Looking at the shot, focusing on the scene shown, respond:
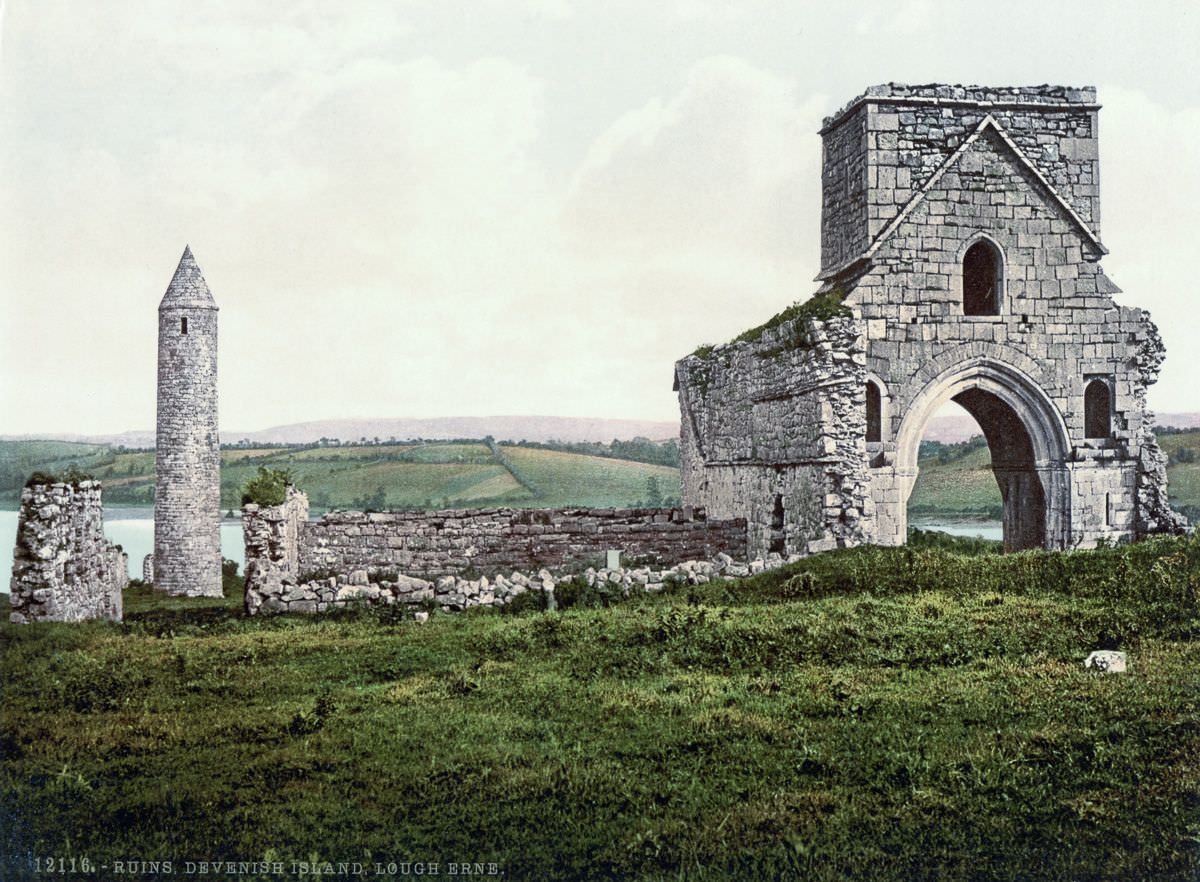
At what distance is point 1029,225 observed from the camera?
19688 millimetres

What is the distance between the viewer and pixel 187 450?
31.3m

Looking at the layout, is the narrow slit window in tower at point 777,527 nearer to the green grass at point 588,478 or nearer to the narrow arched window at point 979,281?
the narrow arched window at point 979,281

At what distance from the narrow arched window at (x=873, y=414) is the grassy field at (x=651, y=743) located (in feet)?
18.7

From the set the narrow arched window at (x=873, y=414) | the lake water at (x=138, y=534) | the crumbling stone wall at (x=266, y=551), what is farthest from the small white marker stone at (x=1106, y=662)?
the lake water at (x=138, y=534)

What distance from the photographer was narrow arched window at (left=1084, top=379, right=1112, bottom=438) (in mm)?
19750

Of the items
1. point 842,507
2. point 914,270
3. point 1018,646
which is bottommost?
point 1018,646

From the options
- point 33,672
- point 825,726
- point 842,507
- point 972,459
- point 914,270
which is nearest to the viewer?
point 825,726

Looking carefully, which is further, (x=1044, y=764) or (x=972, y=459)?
(x=972, y=459)

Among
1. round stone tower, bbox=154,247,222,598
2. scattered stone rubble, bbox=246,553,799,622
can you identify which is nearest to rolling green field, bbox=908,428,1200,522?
scattered stone rubble, bbox=246,553,799,622

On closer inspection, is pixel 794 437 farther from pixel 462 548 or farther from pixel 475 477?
pixel 475 477

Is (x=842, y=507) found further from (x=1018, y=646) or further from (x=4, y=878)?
(x=4, y=878)

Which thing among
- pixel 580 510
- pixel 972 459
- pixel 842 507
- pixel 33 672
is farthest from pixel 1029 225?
pixel 972 459

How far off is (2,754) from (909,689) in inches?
309

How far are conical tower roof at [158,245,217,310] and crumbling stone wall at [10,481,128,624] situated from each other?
1640 cm
